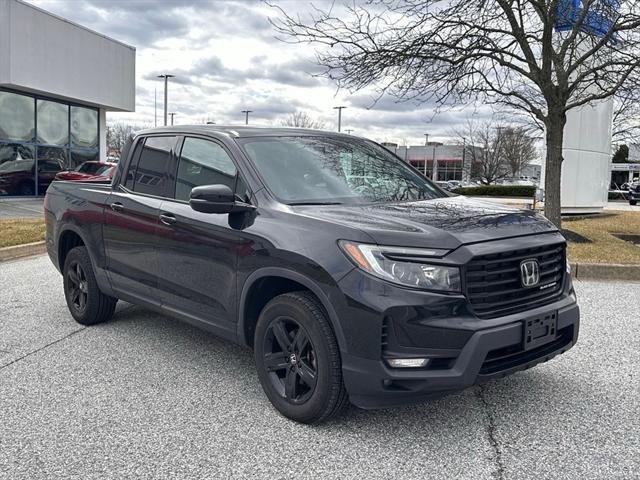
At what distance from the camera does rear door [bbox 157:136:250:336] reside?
392 centimetres

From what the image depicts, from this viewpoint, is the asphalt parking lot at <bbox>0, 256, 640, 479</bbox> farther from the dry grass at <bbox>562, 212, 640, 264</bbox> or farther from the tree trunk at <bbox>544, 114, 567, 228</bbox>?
the tree trunk at <bbox>544, 114, 567, 228</bbox>

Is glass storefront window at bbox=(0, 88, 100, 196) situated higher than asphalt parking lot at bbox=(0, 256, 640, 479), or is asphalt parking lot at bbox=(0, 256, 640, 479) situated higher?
glass storefront window at bbox=(0, 88, 100, 196)

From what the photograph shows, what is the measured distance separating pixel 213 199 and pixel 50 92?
64.0 feet

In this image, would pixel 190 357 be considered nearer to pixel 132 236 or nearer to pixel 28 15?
pixel 132 236

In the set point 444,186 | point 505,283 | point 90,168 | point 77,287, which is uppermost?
point 90,168

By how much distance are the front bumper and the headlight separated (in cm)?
31

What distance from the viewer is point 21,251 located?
9828 mm

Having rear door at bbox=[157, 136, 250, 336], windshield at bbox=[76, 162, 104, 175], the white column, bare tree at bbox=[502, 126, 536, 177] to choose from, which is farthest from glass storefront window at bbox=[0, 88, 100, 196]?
bare tree at bbox=[502, 126, 536, 177]

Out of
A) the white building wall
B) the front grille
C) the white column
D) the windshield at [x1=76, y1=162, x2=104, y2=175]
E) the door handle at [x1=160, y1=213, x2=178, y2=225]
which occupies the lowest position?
the front grille

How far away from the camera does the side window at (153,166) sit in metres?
4.74

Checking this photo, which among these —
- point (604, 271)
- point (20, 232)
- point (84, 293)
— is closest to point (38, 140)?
point (20, 232)

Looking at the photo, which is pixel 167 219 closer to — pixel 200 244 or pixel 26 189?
pixel 200 244

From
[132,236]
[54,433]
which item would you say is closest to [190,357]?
[132,236]

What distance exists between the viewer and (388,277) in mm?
3098
